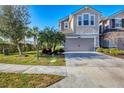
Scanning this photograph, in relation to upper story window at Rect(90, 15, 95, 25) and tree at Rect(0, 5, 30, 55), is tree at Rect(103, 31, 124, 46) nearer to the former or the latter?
upper story window at Rect(90, 15, 95, 25)

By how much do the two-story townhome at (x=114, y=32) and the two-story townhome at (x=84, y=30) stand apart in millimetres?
1359

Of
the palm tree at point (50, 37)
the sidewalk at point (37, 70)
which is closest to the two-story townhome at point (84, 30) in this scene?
the palm tree at point (50, 37)

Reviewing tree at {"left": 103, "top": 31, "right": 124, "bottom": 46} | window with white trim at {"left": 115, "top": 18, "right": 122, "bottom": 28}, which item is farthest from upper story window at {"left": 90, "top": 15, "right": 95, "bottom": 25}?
window with white trim at {"left": 115, "top": 18, "right": 122, "bottom": 28}

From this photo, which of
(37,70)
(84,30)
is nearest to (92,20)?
(84,30)

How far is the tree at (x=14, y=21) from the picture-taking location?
1616 cm

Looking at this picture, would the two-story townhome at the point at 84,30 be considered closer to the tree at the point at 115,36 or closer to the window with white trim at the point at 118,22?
the tree at the point at 115,36

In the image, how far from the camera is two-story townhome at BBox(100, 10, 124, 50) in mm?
23594

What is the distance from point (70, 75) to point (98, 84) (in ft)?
5.21

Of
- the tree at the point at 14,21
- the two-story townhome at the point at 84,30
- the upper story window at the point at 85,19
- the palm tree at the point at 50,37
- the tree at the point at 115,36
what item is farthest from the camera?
the upper story window at the point at 85,19

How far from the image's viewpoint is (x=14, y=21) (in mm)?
16422

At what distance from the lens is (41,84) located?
696cm

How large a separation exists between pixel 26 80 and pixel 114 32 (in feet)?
59.5

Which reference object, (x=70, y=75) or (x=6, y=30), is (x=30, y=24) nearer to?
(x=6, y=30)

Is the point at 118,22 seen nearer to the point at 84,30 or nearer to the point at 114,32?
the point at 114,32
